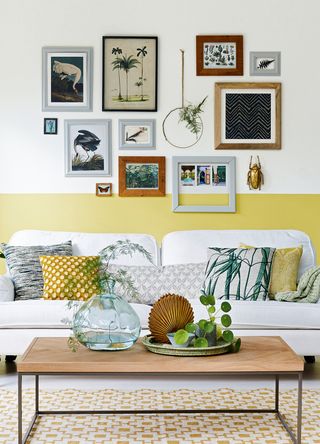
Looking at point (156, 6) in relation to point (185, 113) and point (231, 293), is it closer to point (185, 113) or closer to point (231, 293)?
point (185, 113)

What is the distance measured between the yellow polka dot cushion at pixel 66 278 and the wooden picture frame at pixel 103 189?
3.77ft

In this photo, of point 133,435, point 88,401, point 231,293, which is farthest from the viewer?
point 231,293

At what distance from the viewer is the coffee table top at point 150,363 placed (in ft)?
9.12

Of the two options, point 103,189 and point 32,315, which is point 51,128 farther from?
point 32,315

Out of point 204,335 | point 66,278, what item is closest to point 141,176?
point 66,278

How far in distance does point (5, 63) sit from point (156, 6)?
123 centimetres

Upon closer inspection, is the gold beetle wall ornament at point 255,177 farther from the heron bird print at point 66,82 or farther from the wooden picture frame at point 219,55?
the heron bird print at point 66,82

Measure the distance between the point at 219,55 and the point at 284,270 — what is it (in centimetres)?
191

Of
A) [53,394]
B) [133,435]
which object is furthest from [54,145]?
[133,435]

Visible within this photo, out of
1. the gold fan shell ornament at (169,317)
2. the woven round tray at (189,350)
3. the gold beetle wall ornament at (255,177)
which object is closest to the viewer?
the woven round tray at (189,350)

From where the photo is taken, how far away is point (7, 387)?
3850 millimetres

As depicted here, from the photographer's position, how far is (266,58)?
554cm

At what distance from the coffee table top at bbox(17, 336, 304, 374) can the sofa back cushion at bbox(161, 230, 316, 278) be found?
5.65 feet

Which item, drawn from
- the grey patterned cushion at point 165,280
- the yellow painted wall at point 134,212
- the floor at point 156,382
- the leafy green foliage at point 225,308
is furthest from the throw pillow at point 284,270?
the leafy green foliage at point 225,308
